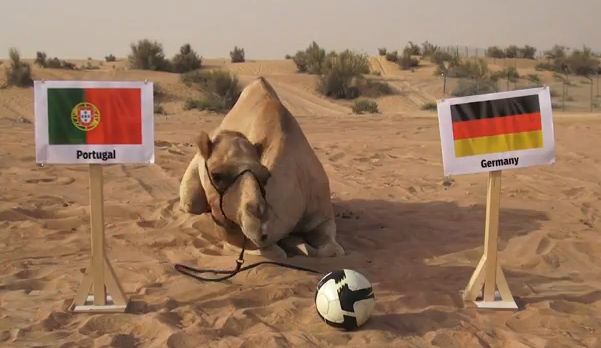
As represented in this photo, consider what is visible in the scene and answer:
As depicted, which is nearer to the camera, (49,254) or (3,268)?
(3,268)

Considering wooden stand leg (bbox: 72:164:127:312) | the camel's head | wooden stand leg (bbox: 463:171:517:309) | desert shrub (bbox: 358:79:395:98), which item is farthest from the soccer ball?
desert shrub (bbox: 358:79:395:98)

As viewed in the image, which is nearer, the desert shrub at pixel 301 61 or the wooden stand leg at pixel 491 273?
the wooden stand leg at pixel 491 273

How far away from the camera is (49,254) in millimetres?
6457

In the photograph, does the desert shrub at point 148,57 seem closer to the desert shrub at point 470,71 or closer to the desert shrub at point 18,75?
the desert shrub at point 18,75

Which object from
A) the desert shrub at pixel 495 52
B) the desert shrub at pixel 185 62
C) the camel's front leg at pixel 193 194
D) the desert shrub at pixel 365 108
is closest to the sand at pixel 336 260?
the camel's front leg at pixel 193 194

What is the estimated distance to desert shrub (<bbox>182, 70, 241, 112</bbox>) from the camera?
24547 millimetres

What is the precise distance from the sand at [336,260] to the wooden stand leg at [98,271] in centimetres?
14

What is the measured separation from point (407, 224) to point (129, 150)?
398cm

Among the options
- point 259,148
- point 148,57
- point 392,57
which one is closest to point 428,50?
point 392,57


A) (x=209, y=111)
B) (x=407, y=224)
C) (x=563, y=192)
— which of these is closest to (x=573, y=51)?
→ (x=209, y=111)

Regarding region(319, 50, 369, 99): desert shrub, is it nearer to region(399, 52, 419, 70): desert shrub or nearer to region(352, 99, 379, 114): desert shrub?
region(352, 99, 379, 114): desert shrub

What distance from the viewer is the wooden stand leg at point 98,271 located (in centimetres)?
502

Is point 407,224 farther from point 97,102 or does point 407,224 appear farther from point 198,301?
point 97,102

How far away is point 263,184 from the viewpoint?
5.61 meters
